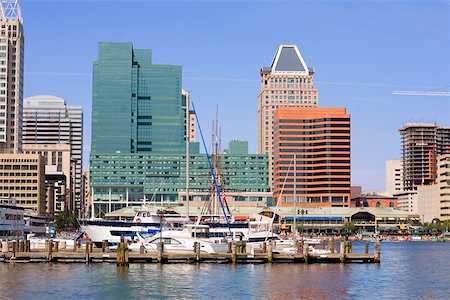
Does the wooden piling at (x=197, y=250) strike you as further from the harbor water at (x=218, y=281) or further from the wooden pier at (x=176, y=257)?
the harbor water at (x=218, y=281)

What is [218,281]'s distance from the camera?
9994 cm

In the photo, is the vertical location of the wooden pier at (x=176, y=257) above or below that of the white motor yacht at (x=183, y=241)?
below

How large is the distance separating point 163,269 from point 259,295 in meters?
27.5

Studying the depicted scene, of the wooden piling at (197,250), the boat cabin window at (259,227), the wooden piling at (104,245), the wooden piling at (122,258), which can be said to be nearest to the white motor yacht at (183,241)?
the wooden piling at (104,245)

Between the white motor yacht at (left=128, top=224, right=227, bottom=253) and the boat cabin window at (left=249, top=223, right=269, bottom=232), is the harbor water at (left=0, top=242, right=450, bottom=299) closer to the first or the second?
the white motor yacht at (left=128, top=224, right=227, bottom=253)

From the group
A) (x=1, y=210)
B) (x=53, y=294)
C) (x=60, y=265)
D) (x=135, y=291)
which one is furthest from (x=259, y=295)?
(x=1, y=210)

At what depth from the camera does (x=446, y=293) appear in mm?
93188

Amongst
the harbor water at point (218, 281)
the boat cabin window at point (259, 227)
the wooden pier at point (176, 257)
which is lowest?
the harbor water at point (218, 281)

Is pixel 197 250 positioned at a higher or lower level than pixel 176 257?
higher

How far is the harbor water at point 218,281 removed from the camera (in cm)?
8888

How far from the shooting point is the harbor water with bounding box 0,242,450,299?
88875mm

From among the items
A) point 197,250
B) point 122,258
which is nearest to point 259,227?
point 197,250

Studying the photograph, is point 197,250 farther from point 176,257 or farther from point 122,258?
point 122,258

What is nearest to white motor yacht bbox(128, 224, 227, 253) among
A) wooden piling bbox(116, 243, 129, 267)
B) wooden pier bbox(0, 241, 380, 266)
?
wooden pier bbox(0, 241, 380, 266)
